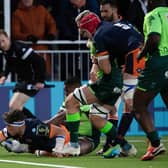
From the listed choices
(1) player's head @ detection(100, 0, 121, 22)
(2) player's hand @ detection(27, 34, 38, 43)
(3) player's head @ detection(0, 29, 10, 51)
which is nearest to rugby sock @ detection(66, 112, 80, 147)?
(1) player's head @ detection(100, 0, 121, 22)

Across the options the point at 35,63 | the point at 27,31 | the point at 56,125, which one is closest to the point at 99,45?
the point at 56,125

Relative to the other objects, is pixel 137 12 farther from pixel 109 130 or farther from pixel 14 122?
pixel 14 122

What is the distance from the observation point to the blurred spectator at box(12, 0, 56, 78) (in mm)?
18000

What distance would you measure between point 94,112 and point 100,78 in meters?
0.45

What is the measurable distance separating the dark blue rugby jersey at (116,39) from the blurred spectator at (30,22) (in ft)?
19.3

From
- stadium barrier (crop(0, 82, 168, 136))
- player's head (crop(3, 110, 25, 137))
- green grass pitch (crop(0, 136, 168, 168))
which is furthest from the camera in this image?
stadium barrier (crop(0, 82, 168, 136))

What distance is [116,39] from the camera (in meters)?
12.0

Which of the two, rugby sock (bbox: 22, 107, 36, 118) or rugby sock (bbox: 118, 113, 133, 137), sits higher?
rugby sock (bbox: 118, 113, 133, 137)

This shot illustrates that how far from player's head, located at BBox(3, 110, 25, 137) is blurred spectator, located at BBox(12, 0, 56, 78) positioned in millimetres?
6029

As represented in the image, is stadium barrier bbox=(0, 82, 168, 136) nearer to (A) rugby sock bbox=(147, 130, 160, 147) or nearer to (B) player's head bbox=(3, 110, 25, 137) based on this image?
(B) player's head bbox=(3, 110, 25, 137)

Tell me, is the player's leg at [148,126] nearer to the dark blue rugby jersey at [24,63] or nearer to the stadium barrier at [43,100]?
the dark blue rugby jersey at [24,63]

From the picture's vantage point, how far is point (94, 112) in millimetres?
12125

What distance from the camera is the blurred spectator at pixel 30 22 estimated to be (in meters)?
18.0

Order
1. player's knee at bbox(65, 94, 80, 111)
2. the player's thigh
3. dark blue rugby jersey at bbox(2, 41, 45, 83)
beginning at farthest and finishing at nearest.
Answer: the player's thigh < dark blue rugby jersey at bbox(2, 41, 45, 83) < player's knee at bbox(65, 94, 80, 111)
